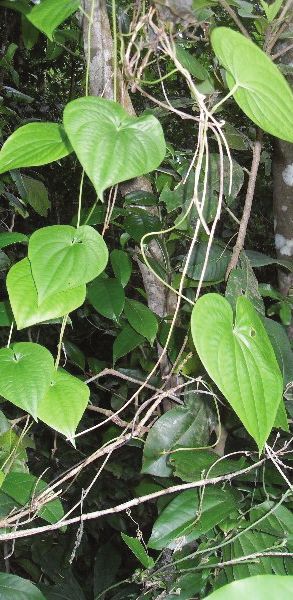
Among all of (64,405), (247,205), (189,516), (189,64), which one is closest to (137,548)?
(189,516)

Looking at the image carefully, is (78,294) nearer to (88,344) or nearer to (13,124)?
(13,124)

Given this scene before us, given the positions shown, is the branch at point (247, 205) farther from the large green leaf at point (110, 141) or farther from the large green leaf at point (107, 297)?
the large green leaf at point (110, 141)

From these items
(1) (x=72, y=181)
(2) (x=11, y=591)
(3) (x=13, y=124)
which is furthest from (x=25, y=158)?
(1) (x=72, y=181)

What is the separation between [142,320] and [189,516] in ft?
0.99

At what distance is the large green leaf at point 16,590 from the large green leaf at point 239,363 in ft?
1.20

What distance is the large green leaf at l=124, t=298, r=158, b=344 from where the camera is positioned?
82 centimetres

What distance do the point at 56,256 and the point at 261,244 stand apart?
1936 millimetres

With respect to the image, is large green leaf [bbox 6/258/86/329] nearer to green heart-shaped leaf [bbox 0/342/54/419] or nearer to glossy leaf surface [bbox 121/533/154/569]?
green heart-shaped leaf [bbox 0/342/54/419]

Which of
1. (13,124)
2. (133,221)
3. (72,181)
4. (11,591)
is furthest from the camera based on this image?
(72,181)

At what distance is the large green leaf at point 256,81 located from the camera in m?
0.41

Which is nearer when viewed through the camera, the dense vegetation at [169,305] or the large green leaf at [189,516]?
the dense vegetation at [169,305]

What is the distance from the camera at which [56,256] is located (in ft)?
1.55

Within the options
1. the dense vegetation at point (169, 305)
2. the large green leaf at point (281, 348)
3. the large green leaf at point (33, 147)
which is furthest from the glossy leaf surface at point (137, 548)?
the large green leaf at point (33, 147)

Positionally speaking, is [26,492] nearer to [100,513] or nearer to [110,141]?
[100,513]
